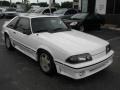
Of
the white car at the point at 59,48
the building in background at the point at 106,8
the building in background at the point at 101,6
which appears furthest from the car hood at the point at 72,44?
the building in background at the point at 101,6

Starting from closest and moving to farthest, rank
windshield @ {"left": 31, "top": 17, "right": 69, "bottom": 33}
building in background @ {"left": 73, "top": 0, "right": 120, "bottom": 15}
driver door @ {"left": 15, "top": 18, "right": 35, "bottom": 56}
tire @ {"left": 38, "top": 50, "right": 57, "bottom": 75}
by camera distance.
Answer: tire @ {"left": 38, "top": 50, "right": 57, "bottom": 75}
driver door @ {"left": 15, "top": 18, "right": 35, "bottom": 56}
windshield @ {"left": 31, "top": 17, "right": 69, "bottom": 33}
building in background @ {"left": 73, "top": 0, "right": 120, "bottom": 15}

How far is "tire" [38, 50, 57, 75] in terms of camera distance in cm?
379

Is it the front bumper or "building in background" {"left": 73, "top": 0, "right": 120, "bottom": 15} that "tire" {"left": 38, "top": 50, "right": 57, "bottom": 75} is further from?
"building in background" {"left": 73, "top": 0, "right": 120, "bottom": 15}

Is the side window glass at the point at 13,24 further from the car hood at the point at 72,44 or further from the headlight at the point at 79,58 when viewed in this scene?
the headlight at the point at 79,58

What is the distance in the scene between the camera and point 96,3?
55.1 feet

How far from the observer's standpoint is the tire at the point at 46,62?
379 cm

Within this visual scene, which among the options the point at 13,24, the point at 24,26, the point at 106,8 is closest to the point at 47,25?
the point at 24,26

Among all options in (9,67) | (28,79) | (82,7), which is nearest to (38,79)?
(28,79)

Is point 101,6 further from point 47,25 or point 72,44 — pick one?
point 72,44

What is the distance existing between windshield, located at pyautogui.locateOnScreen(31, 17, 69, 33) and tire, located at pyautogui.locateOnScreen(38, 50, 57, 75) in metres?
0.81

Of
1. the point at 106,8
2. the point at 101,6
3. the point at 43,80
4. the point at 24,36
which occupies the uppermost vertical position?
the point at 101,6

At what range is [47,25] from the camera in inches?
189

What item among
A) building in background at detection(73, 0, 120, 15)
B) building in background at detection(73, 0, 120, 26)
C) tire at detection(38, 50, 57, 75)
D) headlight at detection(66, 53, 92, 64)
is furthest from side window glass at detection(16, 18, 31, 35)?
building in background at detection(73, 0, 120, 15)

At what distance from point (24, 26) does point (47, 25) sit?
0.76 m
